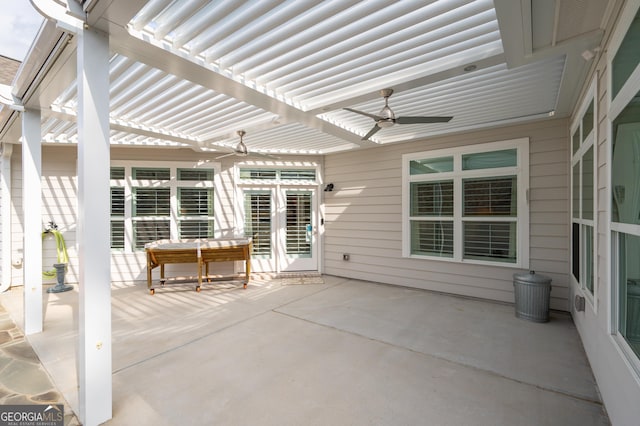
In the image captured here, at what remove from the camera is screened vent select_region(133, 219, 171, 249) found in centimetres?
590

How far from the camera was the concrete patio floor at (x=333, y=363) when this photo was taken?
206cm

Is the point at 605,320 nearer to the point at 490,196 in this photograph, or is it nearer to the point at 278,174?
the point at 490,196

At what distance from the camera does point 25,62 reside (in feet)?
8.39

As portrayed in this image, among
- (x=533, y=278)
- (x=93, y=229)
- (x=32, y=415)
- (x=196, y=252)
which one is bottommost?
(x=32, y=415)

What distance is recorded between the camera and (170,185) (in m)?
6.01

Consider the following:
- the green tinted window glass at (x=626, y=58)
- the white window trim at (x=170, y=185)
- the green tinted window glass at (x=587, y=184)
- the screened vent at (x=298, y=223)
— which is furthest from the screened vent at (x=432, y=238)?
the white window trim at (x=170, y=185)

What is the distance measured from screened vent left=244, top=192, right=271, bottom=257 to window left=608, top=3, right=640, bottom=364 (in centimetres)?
542

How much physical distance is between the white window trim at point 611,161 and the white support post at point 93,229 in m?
3.08

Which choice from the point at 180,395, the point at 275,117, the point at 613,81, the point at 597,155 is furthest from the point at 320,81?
the point at 180,395

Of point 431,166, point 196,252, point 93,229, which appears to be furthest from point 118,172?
point 431,166

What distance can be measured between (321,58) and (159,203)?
194 inches

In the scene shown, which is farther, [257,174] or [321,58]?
[257,174]

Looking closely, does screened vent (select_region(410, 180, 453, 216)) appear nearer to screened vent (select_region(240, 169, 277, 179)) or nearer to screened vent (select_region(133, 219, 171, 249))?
screened vent (select_region(240, 169, 277, 179))

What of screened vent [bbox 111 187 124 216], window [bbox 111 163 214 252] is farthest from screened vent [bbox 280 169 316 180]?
screened vent [bbox 111 187 124 216]
